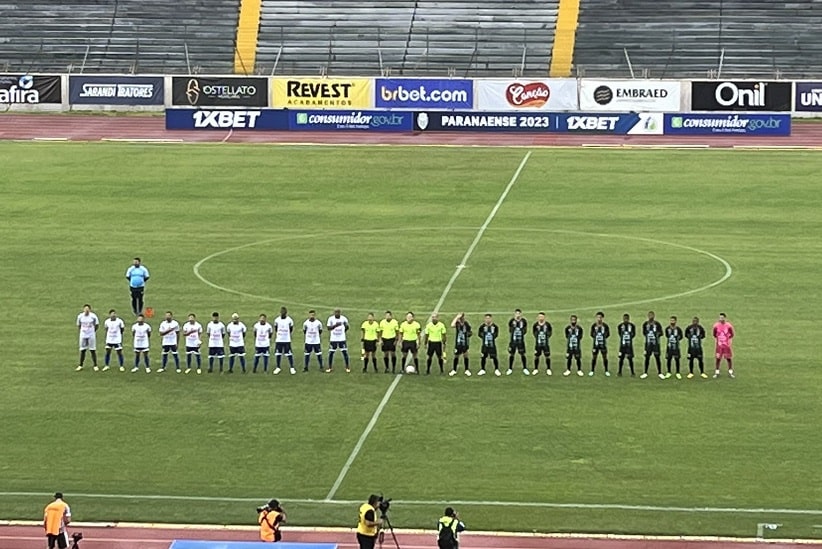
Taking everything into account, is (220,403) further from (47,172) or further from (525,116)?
(525,116)

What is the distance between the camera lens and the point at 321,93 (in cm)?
6900

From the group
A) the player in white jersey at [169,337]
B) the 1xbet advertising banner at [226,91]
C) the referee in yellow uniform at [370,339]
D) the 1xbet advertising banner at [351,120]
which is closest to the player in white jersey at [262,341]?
the player in white jersey at [169,337]

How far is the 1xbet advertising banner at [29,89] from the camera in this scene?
7219 cm

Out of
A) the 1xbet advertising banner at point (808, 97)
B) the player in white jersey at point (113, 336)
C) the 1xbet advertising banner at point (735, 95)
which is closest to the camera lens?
the player in white jersey at point (113, 336)

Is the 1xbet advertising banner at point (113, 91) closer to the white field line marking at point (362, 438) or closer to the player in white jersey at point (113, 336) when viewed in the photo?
the player in white jersey at point (113, 336)

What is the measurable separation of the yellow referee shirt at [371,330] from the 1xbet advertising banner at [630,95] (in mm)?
37304

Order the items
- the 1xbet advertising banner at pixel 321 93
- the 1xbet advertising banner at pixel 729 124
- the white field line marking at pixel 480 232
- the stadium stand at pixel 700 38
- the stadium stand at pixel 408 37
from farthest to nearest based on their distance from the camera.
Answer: the stadium stand at pixel 408 37, the stadium stand at pixel 700 38, the 1xbet advertising banner at pixel 321 93, the 1xbet advertising banner at pixel 729 124, the white field line marking at pixel 480 232

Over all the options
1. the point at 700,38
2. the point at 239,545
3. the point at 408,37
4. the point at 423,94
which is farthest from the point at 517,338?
the point at 408,37

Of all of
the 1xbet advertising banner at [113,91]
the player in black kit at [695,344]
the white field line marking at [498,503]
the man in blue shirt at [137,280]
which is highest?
the 1xbet advertising banner at [113,91]

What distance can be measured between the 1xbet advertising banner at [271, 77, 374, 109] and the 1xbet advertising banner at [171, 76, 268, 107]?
0.66 metres

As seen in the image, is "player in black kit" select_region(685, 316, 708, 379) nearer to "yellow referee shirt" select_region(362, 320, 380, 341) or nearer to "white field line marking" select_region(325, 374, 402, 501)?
"white field line marking" select_region(325, 374, 402, 501)

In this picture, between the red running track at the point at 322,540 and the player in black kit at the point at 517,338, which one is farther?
the player in black kit at the point at 517,338

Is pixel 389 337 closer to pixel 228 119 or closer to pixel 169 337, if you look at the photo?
pixel 169 337

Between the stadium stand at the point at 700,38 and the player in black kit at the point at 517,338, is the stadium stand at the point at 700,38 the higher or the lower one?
the higher one
